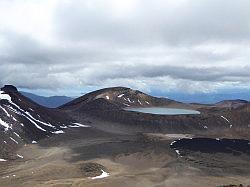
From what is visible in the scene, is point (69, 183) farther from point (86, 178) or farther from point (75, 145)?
point (75, 145)

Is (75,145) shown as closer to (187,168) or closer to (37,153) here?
(37,153)

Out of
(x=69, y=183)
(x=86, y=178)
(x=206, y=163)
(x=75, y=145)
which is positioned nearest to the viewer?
(x=69, y=183)

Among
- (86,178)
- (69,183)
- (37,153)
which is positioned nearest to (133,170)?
(86,178)

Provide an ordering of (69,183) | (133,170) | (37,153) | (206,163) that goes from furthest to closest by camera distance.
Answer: (37,153) → (206,163) → (133,170) → (69,183)

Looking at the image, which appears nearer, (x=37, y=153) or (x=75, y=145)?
(x=37, y=153)

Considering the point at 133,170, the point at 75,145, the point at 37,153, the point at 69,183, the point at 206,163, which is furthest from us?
the point at 75,145

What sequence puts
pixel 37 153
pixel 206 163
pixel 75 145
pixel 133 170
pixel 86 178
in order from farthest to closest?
pixel 75 145 → pixel 37 153 → pixel 206 163 → pixel 133 170 → pixel 86 178

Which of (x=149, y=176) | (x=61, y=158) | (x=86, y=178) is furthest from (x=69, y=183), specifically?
(x=61, y=158)

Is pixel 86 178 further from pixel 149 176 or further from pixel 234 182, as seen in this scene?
pixel 234 182
